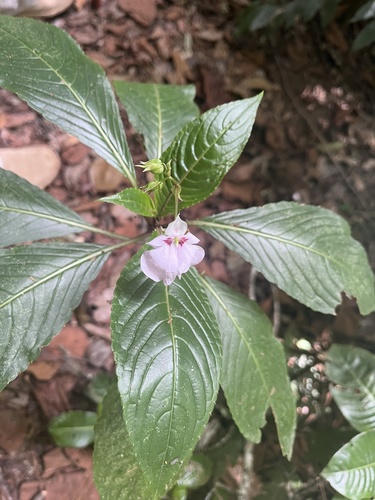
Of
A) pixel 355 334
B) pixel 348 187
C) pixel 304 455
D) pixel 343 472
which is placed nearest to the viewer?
pixel 343 472

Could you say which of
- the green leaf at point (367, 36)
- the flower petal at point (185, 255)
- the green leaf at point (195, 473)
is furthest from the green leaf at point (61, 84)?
the green leaf at point (367, 36)

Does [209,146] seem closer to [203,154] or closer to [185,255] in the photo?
[203,154]

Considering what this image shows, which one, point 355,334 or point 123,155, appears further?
point 355,334

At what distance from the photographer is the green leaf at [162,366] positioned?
0.85 m

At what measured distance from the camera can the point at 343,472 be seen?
118 centimetres

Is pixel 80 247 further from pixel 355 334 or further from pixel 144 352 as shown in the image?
pixel 355 334

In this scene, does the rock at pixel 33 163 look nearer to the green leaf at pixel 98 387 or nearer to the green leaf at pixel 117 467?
the green leaf at pixel 98 387

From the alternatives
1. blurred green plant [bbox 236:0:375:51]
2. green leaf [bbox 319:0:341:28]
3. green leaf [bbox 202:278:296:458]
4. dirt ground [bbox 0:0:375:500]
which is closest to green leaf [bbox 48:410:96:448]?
dirt ground [bbox 0:0:375:500]

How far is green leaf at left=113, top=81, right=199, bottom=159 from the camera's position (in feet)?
4.06

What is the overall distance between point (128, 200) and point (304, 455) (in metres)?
1.07

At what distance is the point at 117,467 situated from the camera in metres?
1.04

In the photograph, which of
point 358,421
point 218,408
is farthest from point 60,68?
point 358,421

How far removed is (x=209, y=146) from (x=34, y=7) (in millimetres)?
895

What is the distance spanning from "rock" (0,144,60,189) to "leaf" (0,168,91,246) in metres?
0.36
